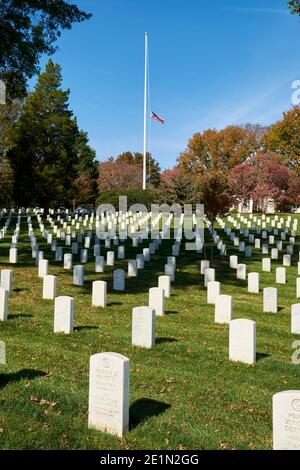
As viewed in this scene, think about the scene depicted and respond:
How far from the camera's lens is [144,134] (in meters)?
49.6

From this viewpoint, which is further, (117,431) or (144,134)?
(144,134)

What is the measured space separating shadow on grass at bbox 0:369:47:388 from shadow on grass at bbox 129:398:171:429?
5.09 ft

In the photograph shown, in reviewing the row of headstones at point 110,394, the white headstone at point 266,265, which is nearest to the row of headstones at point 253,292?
the white headstone at point 266,265

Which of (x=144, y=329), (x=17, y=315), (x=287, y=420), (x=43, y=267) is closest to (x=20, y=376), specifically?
(x=144, y=329)

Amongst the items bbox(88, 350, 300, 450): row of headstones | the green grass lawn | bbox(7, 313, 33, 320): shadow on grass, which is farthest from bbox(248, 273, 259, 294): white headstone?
bbox(88, 350, 300, 450): row of headstones

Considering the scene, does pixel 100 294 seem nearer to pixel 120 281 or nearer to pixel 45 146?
pixel 120 281

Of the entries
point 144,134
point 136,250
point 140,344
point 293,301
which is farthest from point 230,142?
point 140,344

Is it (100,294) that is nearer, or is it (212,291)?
(100,294)

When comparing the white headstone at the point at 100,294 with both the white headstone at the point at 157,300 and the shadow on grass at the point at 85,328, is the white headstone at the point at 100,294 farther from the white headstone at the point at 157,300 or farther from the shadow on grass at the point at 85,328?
the shadow on grass at the point at 85,328

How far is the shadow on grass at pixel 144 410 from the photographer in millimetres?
5100

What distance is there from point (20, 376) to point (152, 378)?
1785 millimetres

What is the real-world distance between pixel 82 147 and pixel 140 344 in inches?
2187

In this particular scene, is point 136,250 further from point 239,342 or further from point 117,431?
point 117,431

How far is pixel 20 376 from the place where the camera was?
6164 millimetres
